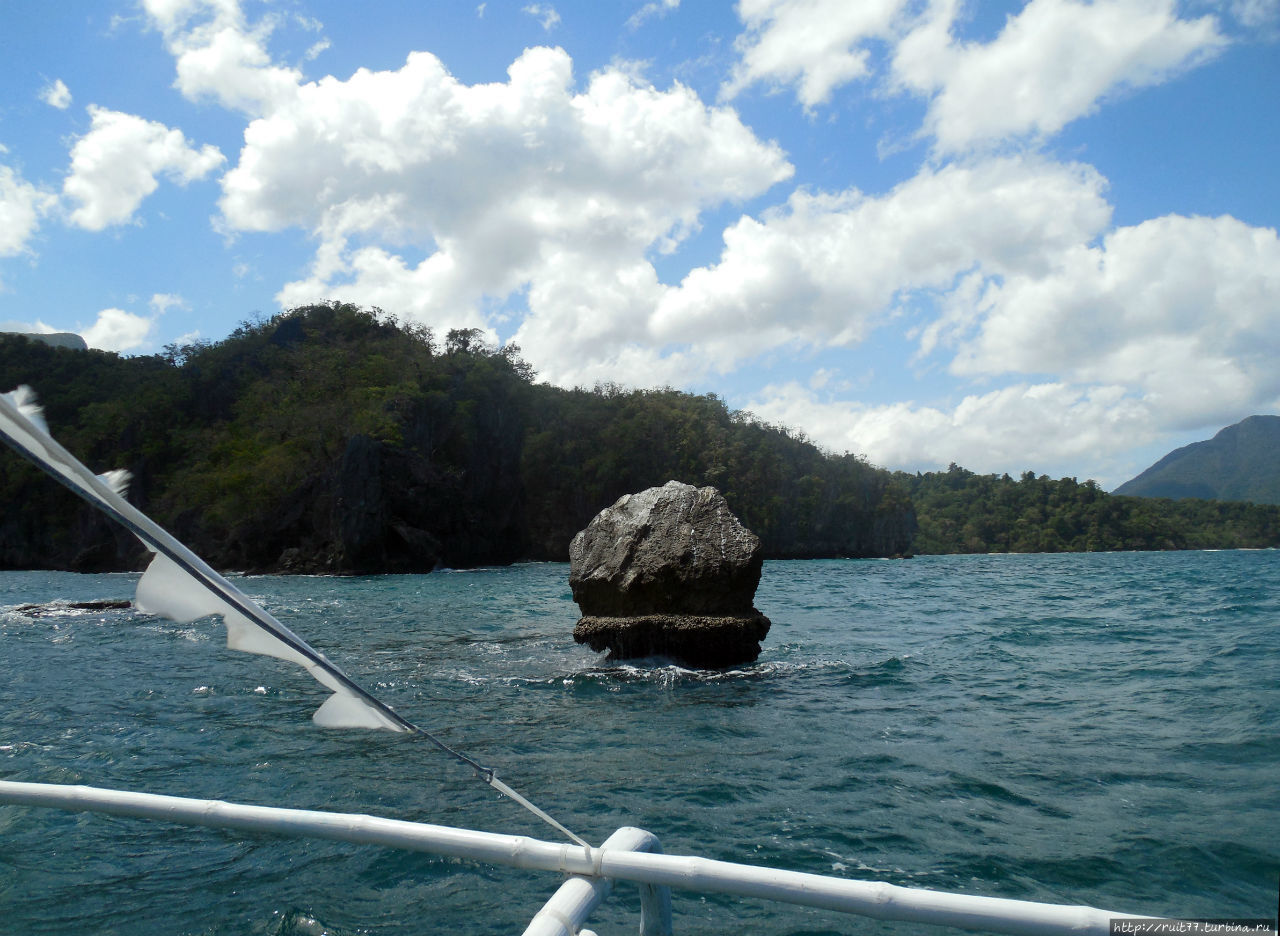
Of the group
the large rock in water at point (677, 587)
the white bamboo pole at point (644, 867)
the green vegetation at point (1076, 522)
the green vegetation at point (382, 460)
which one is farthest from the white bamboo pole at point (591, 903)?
the green vegetation at point (1076, 522)

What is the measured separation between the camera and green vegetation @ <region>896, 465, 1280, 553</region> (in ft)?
312

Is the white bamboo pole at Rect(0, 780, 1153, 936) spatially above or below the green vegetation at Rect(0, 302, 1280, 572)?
below

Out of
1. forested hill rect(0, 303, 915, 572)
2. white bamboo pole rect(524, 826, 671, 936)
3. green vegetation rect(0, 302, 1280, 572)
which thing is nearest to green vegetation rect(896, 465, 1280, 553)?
green vegetation rect(0, 302, 1280, 572)

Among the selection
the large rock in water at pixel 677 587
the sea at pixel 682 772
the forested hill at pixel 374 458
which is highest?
the forested hill at pixel 374 458

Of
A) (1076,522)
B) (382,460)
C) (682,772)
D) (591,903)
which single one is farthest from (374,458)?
(1076,522)

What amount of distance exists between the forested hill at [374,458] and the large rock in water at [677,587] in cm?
4009

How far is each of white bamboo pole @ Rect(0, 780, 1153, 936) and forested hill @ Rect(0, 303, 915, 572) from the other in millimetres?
48887

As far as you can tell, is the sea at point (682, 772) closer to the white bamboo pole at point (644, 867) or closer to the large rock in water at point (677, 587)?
the large rock in water at point (677, 587)

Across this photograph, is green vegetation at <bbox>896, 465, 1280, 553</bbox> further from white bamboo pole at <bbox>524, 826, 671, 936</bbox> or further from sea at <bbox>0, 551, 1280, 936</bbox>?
white bamboo pole at <bbox>524, 826, 671, 936</bbox>

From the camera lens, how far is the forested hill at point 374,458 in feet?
170

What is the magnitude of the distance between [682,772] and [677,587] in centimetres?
551

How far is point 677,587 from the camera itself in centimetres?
1182

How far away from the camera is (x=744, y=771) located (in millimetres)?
6371

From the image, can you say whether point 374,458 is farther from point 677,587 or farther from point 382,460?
point 677,587
